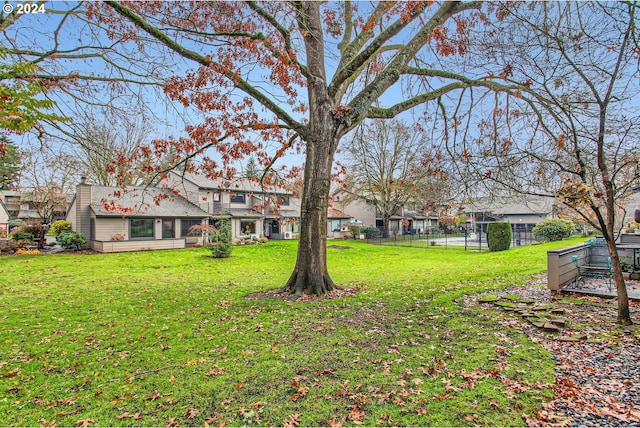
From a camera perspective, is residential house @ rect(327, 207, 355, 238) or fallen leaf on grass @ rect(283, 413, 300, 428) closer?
fallen leaf on grass @ rect(283, 413, 300, 428)

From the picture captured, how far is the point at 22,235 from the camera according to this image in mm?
22328

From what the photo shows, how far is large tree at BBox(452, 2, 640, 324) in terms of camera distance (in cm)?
525

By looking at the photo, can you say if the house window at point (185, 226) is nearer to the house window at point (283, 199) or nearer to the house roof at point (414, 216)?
the house window at point (283, 199)

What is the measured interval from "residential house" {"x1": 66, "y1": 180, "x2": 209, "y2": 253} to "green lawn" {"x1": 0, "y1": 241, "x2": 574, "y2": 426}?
48.1 ft

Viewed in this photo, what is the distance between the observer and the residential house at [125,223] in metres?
22.0

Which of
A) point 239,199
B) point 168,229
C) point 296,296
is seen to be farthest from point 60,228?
point 296,296

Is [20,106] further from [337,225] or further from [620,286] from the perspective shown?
[337,225]

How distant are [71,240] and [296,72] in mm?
21486

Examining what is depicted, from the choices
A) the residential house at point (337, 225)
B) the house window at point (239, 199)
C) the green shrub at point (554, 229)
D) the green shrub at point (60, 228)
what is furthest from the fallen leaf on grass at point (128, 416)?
the residential house at point (337, 225)

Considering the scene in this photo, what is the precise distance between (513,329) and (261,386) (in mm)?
4190

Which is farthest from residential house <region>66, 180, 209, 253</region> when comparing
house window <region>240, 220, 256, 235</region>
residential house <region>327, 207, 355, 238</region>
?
residential house <region>327, 207, 355, 238</region>

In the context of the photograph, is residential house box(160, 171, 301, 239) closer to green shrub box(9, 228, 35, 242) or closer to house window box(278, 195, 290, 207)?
house window box(278, 195, 290, 207)

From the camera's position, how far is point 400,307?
22.8 feet

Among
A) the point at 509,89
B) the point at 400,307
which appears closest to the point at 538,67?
the point at 509,89
